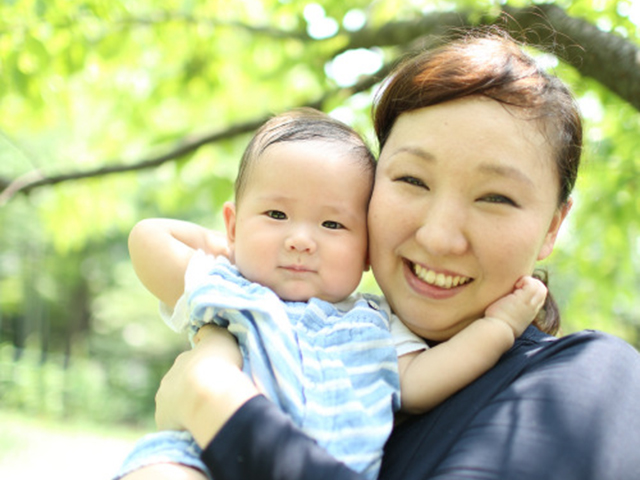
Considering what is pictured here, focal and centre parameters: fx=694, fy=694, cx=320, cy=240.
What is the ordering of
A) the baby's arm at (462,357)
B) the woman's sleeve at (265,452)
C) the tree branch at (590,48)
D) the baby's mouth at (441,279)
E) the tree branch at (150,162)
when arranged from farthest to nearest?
the tree branch at (150,162) → the tree branch at (590,48) → the baby's mouth at (441,279) → the baby's arm at (462,357) → the woman's sleeve at (265,452)

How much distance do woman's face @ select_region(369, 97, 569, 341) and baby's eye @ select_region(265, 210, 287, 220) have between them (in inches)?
8.6

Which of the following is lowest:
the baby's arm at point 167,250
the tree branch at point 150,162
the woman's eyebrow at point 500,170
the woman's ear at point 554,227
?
the tree branch at point 150,162

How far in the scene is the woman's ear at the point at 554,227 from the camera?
162cm

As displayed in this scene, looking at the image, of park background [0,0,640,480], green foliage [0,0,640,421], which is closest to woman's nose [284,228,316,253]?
park background [0,0,640,480]

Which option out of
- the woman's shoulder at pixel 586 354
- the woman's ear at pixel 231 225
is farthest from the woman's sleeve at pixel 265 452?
the woman's ear at pixel 231 225

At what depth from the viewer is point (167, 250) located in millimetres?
1766

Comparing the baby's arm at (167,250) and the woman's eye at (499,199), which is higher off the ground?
the woman's eye at (499,199)

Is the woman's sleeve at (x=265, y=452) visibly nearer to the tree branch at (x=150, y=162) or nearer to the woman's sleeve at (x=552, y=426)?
the woman's sleeve at (x=552, y=426)

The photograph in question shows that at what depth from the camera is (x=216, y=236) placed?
192cm

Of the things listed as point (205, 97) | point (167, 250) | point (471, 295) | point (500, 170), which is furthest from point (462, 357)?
point (205, 97)

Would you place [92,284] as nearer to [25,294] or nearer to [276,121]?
[25,294]

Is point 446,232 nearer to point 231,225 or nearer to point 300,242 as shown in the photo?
point 300,242

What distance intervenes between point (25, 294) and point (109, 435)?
10.7 metres

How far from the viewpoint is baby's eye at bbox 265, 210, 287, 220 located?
5.38 feet
